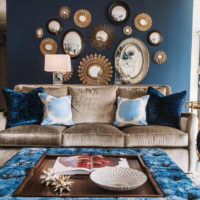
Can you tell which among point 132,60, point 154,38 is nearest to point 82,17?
point 132,60

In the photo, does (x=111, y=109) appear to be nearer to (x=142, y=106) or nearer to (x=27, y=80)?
(x=142, y=106)

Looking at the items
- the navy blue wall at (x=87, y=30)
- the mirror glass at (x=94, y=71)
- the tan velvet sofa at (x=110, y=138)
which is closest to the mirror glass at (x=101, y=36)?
the navy blue wall at (x=87, y=30)

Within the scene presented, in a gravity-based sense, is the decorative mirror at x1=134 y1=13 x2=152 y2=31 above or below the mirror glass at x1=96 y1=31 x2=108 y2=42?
above

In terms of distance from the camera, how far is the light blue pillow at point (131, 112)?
297 cm

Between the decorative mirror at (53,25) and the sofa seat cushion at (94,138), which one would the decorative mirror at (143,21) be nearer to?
the decorative mirror at (53,25)

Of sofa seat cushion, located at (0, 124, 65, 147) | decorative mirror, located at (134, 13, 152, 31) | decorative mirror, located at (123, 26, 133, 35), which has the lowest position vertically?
sofa seat cushion, located at (0, 124, 65, 147)

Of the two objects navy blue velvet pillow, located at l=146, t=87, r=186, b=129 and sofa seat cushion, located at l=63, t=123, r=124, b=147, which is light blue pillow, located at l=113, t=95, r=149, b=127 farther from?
sofa seat cushion, located at l=63, t=123, r=124, b=147

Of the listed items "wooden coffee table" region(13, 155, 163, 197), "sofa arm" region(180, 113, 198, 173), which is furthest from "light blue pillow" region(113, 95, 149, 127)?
"wooden coffee table" region(13, 155, 163, 197)

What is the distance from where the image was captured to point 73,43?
16.8ft

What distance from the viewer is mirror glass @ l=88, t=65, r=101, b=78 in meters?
5.12

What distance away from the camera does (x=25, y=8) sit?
5.09 meters

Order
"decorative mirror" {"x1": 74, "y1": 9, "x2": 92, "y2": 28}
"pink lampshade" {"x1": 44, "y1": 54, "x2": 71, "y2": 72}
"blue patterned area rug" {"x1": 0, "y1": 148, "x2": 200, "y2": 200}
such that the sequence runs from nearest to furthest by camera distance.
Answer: "blue patterned area rug" {"x1": 0, "y1": 148, "x2": 200, "y2": 200} < "pink lampshade" {"x1": 44, "y1": 54, "x2": 71, "y2": 72} < "decorative mirror" {"x1": 74, "y1": 9, "x2": 92, "y2": 28}

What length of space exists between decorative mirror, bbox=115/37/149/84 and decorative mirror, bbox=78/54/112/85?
0.22 m

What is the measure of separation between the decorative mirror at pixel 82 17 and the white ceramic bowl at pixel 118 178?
13.5 ft
